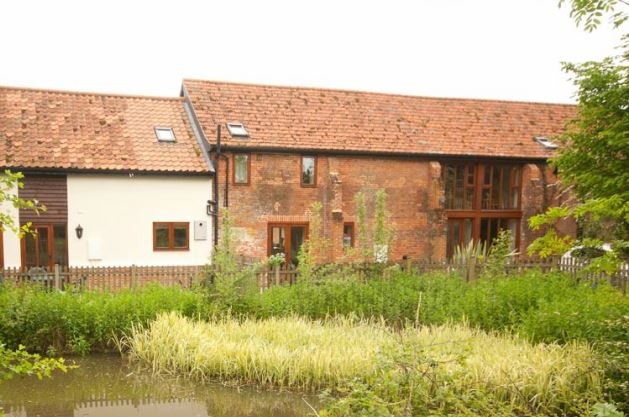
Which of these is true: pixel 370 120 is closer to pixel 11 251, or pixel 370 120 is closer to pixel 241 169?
pixel 241 169

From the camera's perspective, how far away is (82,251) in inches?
621

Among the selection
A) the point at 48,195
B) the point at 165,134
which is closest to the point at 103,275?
the point at 48,195

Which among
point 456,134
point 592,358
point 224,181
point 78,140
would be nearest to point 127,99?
point 78,140

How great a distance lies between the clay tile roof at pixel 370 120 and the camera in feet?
60.0

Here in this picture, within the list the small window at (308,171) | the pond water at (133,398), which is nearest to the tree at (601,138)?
the pond water at (133,398)

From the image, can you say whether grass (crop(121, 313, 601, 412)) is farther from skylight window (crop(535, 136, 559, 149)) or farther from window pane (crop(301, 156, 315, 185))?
skylight window (crop(535, 136, 559, 149))

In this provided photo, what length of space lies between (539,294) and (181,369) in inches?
279

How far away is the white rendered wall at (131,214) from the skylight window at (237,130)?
6.11 ft

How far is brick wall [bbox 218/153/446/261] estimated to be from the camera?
57.3 ft

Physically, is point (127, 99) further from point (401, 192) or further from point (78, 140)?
point (401, 192)

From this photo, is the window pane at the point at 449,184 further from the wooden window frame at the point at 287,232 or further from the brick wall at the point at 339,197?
the wooden window frame at the point at 287,232

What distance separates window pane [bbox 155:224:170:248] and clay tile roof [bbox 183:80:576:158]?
3.45 meters

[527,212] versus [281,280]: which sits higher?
[527,212]

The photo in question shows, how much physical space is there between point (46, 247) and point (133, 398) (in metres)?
9.27
